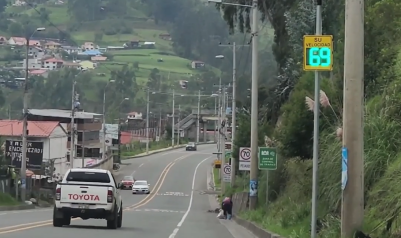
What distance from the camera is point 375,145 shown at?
18438 mm

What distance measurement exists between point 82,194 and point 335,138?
8359mm

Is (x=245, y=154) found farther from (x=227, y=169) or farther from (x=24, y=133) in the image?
(x=227, y=169)

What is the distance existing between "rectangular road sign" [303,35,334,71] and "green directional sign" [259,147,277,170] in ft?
51.6

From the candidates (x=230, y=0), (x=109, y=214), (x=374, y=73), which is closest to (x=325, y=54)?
(x=374, y=73)

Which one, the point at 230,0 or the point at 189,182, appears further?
the point at 189,182

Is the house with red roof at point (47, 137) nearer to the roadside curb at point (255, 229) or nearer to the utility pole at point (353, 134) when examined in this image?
the roadside curb at point (255, 229)

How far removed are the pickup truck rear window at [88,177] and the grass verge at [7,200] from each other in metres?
25.5

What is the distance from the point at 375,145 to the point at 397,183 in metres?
3.13

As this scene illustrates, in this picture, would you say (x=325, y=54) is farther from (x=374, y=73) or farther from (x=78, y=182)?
(x=78, y=182)

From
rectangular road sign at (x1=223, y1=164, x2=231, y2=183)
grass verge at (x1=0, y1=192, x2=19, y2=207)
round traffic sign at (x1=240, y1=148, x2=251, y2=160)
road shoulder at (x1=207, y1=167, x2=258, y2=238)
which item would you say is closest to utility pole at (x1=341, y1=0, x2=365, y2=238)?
road shoulder at (x1=207, y1=167, x2=258, y2=238)

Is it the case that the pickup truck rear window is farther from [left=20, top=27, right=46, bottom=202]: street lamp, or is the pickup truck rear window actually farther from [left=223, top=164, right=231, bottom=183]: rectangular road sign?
[left=223, top=164, right=231, bottom=183]: rectangular road sign

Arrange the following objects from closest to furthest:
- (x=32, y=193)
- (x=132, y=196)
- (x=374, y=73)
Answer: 1. (x=374, y=73)
2. (x=32, y=193)
3. (x=132, y=196)

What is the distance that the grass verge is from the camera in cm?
5219

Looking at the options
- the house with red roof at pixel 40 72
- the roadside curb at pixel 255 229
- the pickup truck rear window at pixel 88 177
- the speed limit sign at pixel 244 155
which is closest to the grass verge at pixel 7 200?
the speed limit sign at pixel 244 155
